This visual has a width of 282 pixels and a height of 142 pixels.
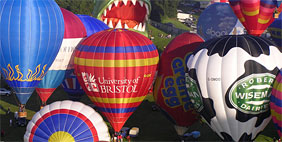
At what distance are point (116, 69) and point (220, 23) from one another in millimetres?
12175

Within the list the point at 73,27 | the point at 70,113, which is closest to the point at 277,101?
the point at 70,113

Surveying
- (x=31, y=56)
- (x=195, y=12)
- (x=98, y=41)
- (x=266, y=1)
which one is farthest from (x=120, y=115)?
(x=195, y=12)

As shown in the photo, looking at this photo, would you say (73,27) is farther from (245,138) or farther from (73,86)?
(245,138)

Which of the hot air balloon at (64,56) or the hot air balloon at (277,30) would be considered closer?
the hot air balloon at (64,56)

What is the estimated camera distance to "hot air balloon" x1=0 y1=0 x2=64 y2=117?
21.1 metres

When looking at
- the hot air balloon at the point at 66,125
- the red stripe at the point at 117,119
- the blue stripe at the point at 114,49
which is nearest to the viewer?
the hot air balloon at the point at 66,125

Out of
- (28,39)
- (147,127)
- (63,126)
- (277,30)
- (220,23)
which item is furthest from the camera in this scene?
(220,23)

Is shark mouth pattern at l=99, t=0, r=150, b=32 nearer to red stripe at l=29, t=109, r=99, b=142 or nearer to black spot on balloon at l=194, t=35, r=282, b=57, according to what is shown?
black spot on balloon at l=194, t=35, r=282, b=57

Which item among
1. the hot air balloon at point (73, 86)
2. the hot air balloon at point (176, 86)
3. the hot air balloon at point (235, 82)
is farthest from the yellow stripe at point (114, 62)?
the hot air balloon at point (73, 86)

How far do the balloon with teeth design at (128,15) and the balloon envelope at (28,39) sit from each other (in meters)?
7.96

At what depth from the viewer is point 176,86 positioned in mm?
20656

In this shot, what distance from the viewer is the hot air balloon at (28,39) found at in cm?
2114

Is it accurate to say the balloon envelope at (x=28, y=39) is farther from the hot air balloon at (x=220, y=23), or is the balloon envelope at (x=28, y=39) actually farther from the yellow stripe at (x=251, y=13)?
the hot air balloon at (x=220, y=23)

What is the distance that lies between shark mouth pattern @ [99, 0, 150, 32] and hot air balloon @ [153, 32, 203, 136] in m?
9.77
